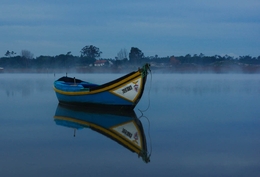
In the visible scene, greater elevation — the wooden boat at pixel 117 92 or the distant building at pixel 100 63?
the wooden boat at pixel 117 92

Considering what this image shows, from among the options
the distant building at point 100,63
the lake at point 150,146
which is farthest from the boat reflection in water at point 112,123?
the distant building at point 100,63

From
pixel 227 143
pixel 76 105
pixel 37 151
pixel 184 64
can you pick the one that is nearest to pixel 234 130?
pixel 227 143

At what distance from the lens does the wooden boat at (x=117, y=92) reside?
11.2 meters

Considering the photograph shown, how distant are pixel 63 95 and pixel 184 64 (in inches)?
1873

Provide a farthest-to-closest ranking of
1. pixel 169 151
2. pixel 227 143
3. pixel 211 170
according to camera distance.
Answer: pixel 227 143 < pixel 169 151 < pixel 211 170

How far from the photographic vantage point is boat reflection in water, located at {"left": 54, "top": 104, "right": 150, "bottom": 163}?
25.6ft

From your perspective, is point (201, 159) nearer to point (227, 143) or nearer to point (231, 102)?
point (227, 143)

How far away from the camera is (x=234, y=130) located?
9.05 metres

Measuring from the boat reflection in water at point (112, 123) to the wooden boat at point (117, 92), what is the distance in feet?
0.82

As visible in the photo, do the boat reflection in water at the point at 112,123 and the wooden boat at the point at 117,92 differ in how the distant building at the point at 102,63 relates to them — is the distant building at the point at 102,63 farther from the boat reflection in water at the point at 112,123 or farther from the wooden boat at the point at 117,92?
the wooden boat at the point at 117,92

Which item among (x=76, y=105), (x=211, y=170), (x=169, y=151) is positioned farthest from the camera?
(x=76, y=105)

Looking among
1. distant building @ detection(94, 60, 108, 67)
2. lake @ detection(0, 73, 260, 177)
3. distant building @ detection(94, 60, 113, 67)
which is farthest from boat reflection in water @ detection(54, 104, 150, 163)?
distant building @ detection(94, 60, 108, 67)

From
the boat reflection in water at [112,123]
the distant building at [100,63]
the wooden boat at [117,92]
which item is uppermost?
the wooden boat at [117,92]

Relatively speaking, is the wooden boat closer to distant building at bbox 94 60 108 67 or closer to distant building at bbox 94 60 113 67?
distant building at bbox 94 60 113 67
